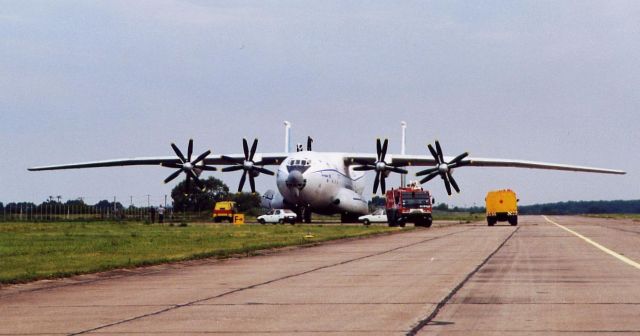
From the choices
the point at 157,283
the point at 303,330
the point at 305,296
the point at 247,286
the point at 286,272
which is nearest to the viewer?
the point at 303,330

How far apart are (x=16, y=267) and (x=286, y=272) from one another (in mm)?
6679

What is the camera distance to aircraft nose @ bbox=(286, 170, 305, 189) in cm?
6638

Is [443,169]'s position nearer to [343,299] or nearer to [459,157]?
[459,157]

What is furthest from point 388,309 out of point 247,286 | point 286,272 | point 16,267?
point 16,267

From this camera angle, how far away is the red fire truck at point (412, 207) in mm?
68312

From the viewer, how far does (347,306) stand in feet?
45.3

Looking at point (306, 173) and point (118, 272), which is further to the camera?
point (306, 173)

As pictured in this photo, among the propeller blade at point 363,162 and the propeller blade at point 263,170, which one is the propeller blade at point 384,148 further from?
the propeller blade at point 263,170

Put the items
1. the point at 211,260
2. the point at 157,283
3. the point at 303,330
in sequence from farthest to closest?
1. the point at 211,260
2. the point at 157,283
3. the point at 303,330

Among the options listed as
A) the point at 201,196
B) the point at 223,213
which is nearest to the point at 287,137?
the point at 223,213

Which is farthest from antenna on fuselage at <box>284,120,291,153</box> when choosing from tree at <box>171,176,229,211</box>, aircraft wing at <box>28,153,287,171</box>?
tree at <box>171,176,229,211</box>

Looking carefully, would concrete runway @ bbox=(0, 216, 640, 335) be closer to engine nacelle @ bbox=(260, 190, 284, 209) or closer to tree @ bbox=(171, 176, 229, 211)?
engine nacelle @ bbox=(260, 190, 284, 209)

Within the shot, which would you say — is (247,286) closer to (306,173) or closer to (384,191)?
(306,173)

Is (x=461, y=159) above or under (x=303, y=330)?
above
